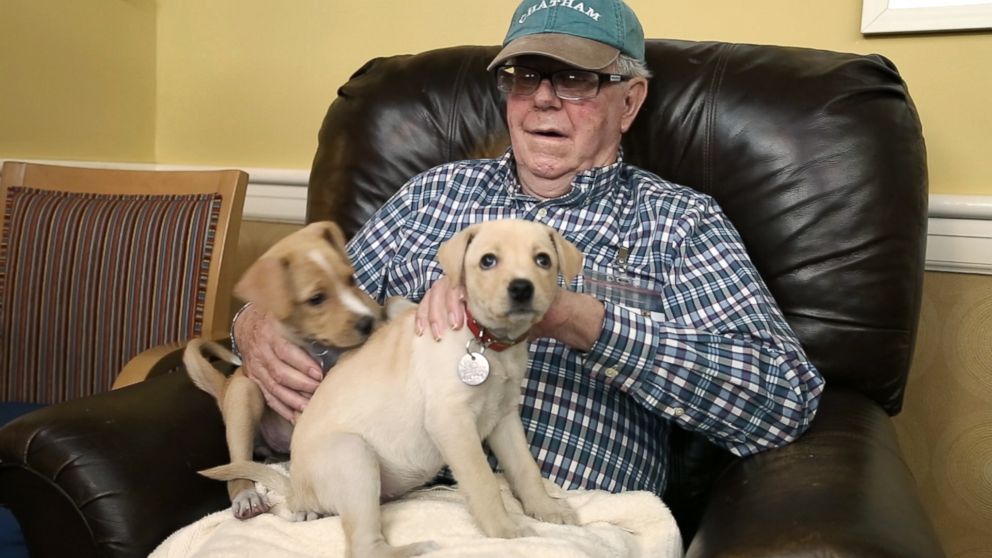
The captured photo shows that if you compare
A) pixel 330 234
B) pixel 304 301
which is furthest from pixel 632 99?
pixel 304 301

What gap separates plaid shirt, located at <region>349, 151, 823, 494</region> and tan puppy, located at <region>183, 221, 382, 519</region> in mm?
321

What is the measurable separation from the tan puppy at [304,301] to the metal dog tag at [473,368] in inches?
8.7

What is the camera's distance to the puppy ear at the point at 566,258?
1.20 meters

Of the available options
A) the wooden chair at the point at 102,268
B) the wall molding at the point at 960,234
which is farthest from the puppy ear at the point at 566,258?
the wooden chair at the point at 102,268

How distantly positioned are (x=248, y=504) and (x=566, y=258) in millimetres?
619

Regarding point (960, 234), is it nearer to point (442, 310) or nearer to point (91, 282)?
point (442, 310)

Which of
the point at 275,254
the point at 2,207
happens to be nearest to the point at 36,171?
the point at 2,207

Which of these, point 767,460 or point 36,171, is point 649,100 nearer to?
point 767,460

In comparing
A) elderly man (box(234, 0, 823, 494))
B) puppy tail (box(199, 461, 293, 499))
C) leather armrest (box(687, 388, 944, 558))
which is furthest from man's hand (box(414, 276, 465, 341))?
leather armrest (box(687, 388, 944, 558))

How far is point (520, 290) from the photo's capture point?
43.6 inches

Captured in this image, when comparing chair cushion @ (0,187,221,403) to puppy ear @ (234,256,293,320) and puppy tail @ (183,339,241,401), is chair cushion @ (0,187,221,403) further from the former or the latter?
puppy ear @ (234,256,293,320)

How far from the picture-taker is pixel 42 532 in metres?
1.28

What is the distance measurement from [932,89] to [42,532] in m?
1.93

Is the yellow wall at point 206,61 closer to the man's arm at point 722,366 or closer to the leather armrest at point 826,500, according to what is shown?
the man's arm at point 722,366
